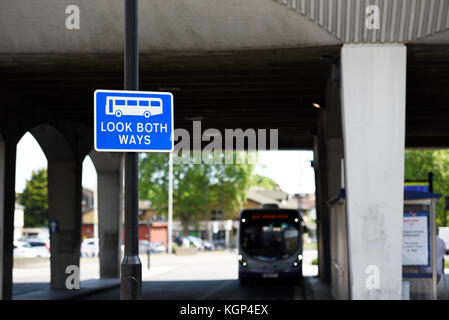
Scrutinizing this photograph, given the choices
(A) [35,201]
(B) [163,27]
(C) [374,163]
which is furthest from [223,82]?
(A) [35,201]

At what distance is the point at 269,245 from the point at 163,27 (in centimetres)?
1625

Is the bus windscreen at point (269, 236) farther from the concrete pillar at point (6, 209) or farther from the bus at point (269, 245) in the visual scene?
the concrete pillar at point (6, 209)

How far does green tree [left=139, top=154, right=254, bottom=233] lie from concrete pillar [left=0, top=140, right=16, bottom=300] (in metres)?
52.5

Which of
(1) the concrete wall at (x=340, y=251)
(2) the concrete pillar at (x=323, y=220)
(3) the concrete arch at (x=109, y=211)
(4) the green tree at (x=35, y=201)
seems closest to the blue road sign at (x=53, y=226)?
(3) the concrete arch at (x=109, y=211)

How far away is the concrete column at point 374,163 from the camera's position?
16188mm

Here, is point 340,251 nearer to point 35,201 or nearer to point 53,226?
point 53,226

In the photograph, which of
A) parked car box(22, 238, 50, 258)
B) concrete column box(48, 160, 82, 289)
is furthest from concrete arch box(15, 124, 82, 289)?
parked car box(22, 238, 50, 258)

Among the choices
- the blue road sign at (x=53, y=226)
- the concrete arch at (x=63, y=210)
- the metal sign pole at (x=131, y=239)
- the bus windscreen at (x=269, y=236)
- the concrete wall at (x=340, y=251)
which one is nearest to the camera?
the metal sign pole at (x=131, y=239)

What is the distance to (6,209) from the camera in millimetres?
21422

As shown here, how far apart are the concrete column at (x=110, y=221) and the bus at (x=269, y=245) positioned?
20.3 ft

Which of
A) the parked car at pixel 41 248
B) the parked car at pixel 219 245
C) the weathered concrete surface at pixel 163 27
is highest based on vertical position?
the weathered concrete surface at pixel 163 27

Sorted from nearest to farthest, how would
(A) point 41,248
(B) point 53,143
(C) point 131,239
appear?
1. (C) point 131,239
2. (B) point 53,143
3. (A) point 41,248
